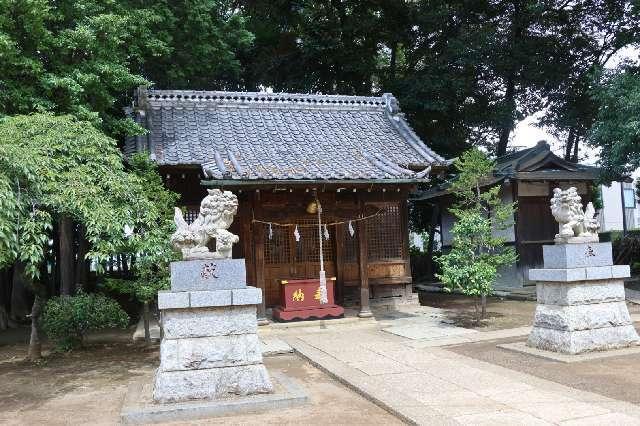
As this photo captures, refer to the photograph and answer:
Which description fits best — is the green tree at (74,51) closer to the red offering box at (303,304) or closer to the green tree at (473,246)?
the red offering box at (303,304)

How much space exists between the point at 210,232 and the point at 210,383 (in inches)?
69.9

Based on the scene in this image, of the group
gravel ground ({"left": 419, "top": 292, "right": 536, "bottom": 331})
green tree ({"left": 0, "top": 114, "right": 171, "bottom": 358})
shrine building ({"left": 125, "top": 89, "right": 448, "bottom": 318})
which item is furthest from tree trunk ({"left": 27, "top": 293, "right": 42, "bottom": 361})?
gravel ground ({"left": 419, "top": 292, "right": 536, "bottom": 331})

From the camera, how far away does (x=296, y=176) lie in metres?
11.2

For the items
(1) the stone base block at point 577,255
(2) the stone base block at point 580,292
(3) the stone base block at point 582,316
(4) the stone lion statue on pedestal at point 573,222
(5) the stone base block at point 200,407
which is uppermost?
(4) the stone lion statue on pedestal at point 573,222

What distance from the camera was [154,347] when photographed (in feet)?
34.0

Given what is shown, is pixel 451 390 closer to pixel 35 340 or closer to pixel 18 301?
pixel 35 340

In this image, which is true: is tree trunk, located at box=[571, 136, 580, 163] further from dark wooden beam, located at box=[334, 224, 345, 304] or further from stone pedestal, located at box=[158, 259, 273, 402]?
stone pedestal, located at box=[158, 259, 273, 402]

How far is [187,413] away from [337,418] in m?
1.62

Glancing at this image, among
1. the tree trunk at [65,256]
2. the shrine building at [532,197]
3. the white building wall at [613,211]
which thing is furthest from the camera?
the white building wall at [613,211]

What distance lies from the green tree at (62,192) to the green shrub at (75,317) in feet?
6.87

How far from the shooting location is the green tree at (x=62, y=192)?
21.0 ft

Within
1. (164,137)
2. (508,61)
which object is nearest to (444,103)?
(508,61)

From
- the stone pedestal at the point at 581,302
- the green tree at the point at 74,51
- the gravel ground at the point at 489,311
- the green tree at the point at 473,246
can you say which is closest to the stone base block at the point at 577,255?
the stone pedestal at the point at 581,302

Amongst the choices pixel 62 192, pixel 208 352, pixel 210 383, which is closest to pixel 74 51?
pixel 62 192
